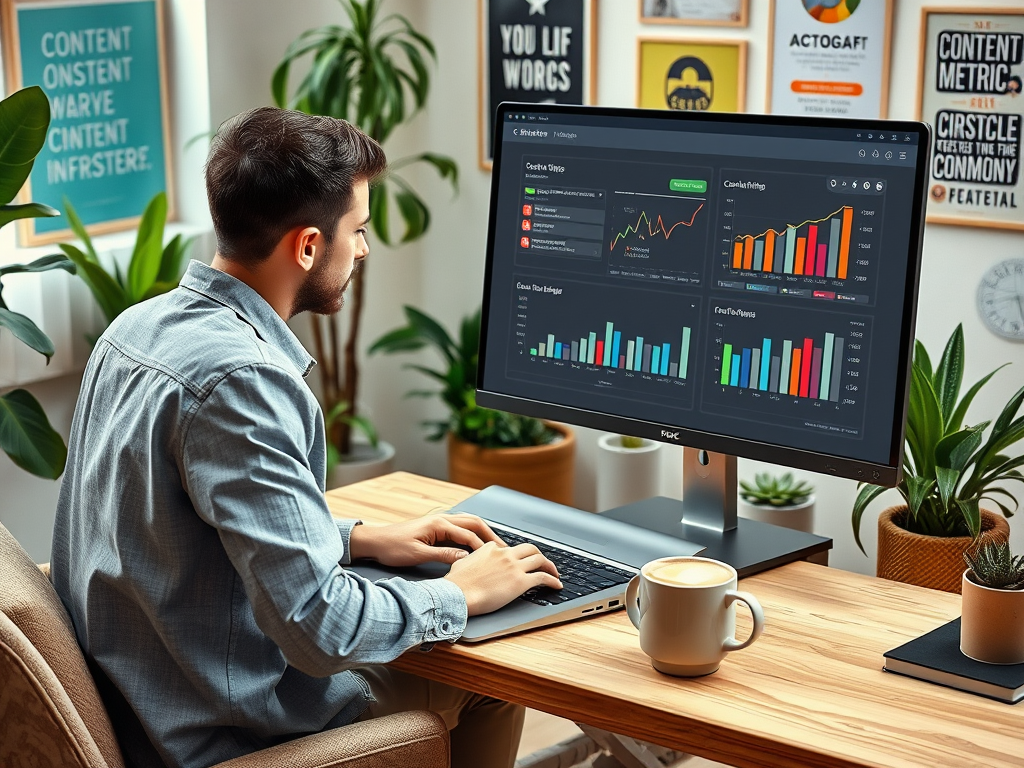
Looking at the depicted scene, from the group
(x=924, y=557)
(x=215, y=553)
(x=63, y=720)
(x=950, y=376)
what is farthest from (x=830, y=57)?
(x=63, y=720)

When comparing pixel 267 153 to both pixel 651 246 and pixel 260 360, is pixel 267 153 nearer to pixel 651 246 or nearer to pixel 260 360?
pixel 260 360

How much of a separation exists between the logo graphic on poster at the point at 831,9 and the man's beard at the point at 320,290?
1.86 metres

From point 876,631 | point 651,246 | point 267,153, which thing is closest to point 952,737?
point 876,631

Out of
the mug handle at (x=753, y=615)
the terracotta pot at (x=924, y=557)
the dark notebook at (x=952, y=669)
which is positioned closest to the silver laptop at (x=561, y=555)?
the mug handle at (x=753, y=615)

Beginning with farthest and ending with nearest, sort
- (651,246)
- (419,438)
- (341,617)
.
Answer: (419,438)
(651,246)
(341,617)

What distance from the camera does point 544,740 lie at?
286 cm

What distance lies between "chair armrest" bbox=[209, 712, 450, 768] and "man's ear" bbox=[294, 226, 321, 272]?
53 centimetres

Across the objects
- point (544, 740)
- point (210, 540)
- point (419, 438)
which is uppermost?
point (210, 540)

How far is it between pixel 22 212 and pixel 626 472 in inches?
63.7

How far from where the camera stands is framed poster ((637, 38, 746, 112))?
3.25 metres

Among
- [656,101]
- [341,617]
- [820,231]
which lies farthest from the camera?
[656,101]

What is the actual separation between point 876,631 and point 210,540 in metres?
0.75

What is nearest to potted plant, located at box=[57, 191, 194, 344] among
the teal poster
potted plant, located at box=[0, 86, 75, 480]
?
the teal poster

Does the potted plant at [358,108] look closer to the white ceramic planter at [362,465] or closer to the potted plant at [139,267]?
the white ceramic planter at [362,465]
